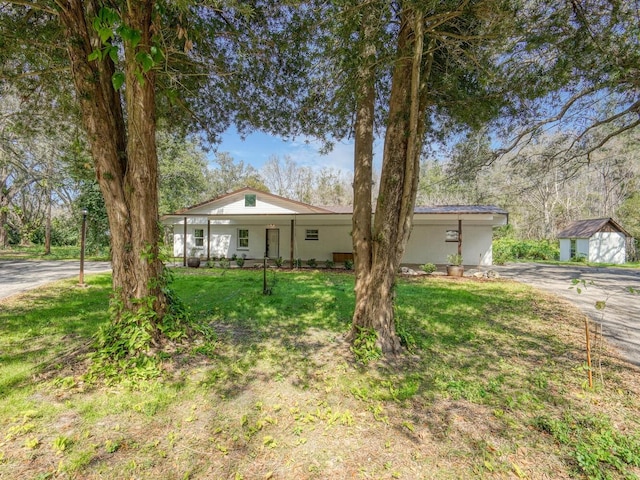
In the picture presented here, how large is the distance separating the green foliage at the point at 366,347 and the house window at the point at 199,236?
1641cm

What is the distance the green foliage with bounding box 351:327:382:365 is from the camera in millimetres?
3676

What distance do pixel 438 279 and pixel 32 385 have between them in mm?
11068

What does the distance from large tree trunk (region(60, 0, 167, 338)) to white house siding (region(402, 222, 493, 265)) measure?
13803mm

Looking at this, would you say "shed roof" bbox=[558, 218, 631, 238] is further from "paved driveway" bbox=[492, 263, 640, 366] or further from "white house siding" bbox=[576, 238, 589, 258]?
"paved driveway" bbox=[492, 263, 640, 366]

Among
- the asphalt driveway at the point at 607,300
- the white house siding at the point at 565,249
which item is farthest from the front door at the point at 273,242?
the white house siding at the point at 565,249

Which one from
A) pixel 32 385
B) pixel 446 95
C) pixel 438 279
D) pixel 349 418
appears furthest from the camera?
pixel 438 279

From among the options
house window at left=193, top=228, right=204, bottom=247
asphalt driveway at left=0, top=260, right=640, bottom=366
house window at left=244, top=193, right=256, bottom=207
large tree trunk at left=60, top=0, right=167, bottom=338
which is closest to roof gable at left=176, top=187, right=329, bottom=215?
house window at left=244, top=193, right=256, bottom=207

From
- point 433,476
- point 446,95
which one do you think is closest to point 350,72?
point 446,95

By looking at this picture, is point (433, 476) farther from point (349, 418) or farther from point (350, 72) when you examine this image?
point (350, 72)

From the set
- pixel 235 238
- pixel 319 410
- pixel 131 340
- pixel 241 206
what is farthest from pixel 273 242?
pixel 319 410

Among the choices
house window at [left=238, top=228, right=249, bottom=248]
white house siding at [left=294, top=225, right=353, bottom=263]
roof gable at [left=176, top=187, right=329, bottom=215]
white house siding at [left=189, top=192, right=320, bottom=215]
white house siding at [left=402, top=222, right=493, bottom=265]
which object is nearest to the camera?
roof gable at [left=176, top=187, right=329, bottom=215]

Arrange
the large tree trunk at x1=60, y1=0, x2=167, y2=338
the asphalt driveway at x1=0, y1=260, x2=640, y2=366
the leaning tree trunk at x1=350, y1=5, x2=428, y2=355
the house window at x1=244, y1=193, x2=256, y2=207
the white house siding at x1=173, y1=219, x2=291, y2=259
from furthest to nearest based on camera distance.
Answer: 1. the white house siding at x1=173, y1=219, x2=291, y2=259
2. the house window at x1=244, y1=193, x2=256, y2=207
3. the asphalt driveway at x1=0, y1=260, x2=640, y2=366
4. the leaning tree trunk at x1=350, y1=5, x2=428, y2=355
5. the large tree trunk at x1=60, y1=0, x2=167, y2=338

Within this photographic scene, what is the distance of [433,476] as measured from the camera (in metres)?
1.98

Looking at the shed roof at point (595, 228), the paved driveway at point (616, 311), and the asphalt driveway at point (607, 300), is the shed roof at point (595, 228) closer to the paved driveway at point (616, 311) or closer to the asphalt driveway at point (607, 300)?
the asphalt driveway at point (607, 300)
